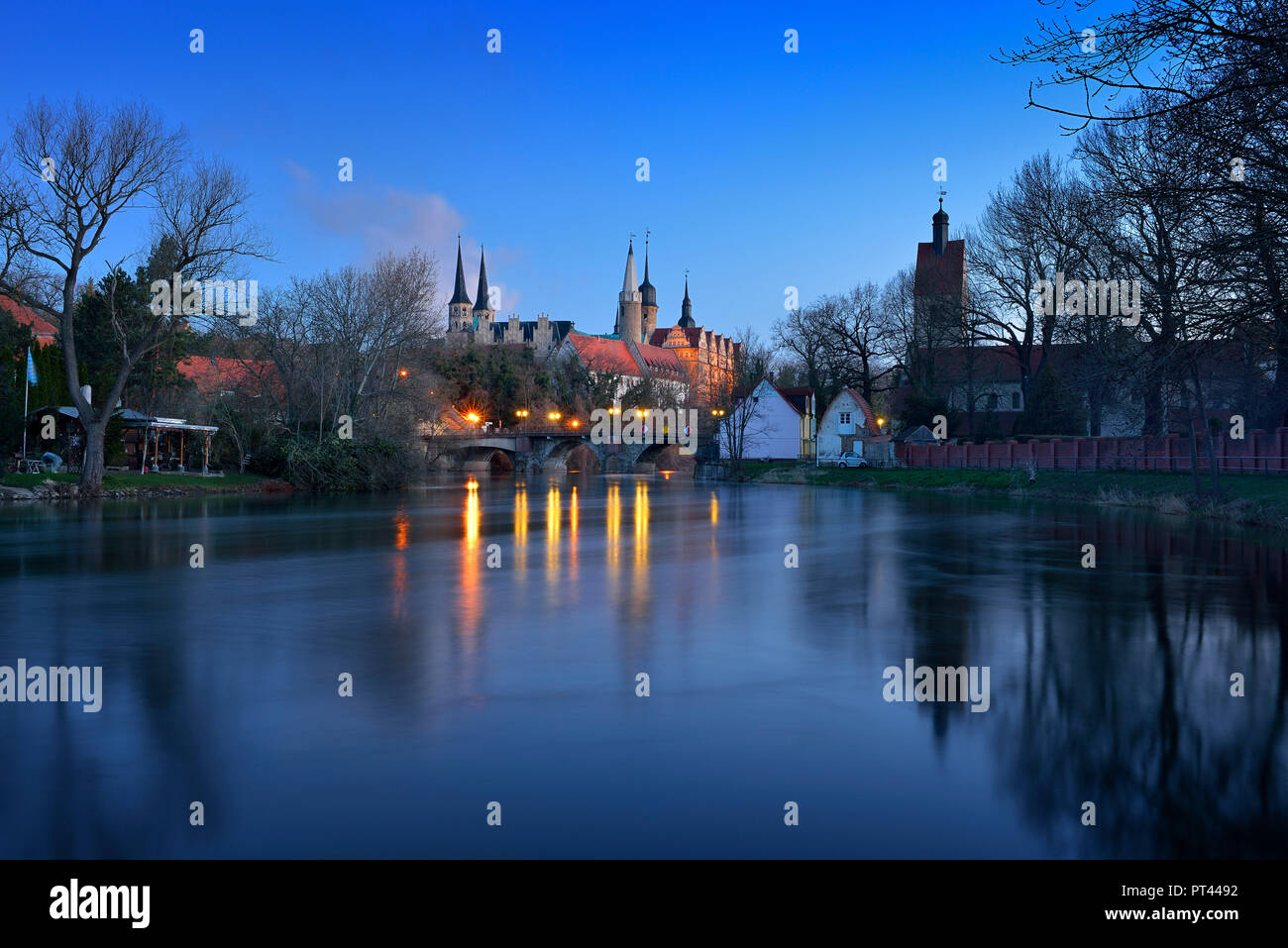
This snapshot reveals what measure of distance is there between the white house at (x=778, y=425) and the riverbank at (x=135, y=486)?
1665 inches

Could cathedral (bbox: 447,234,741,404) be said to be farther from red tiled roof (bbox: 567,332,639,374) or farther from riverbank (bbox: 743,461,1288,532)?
riverbank (bbox: 743,461,1288,532)

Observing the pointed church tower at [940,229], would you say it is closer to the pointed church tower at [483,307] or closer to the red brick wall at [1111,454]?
the red brick wall at [1111,454]

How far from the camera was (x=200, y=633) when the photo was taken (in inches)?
501

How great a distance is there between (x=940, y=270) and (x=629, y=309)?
10744 centimetres

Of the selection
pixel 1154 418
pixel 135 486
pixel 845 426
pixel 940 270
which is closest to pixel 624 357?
pixel 845 426

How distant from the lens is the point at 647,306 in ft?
628

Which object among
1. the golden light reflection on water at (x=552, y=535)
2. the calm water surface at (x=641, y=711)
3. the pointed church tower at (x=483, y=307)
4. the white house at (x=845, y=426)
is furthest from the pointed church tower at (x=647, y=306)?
the calm water surface at (x=641, y=711)

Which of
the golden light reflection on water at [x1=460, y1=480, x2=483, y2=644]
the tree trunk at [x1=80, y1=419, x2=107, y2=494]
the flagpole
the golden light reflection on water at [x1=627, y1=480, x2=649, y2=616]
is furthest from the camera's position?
the flagpole

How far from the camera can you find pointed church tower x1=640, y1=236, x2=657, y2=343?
190125 mm

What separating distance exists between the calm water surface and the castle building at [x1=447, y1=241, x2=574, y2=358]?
142 meters

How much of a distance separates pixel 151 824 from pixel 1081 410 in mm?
58918

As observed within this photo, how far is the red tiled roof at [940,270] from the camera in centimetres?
7188

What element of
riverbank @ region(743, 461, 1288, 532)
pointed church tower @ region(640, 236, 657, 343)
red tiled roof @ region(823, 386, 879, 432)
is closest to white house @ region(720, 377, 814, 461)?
red tiled roof @ region(823, 386, 879, 432)
